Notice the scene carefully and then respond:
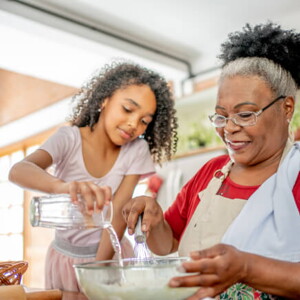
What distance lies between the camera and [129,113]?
1780 millimetres

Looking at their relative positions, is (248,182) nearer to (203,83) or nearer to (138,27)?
(138,27)

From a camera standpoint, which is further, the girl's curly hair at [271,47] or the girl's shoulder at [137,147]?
the girl's shoulder at [137,147]

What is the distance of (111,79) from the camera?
1.96 metres

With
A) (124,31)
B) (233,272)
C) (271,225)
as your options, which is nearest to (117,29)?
(124,31)

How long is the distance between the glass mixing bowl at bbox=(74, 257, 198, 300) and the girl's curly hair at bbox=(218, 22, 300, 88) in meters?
0.76

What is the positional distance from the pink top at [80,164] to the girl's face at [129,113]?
→ 2.6 inches

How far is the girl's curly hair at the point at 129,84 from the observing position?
6.30 ft

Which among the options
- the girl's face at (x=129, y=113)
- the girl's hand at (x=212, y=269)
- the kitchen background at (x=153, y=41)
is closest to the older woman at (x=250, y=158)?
the girl's hand at (x=212, y=269)

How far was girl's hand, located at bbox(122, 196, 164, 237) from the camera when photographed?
3.87 ft

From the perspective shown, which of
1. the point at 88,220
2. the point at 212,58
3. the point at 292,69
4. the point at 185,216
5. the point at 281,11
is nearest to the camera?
the point at 88,220

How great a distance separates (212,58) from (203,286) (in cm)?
350

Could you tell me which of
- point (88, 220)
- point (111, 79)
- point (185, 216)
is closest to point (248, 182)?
point (185, 216)

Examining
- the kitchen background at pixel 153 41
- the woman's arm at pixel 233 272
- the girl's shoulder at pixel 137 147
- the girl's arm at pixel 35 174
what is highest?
the kitchen background at pixel 153 41

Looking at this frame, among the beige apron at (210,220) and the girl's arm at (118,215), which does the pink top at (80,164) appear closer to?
the girl's arm at (118,215)
